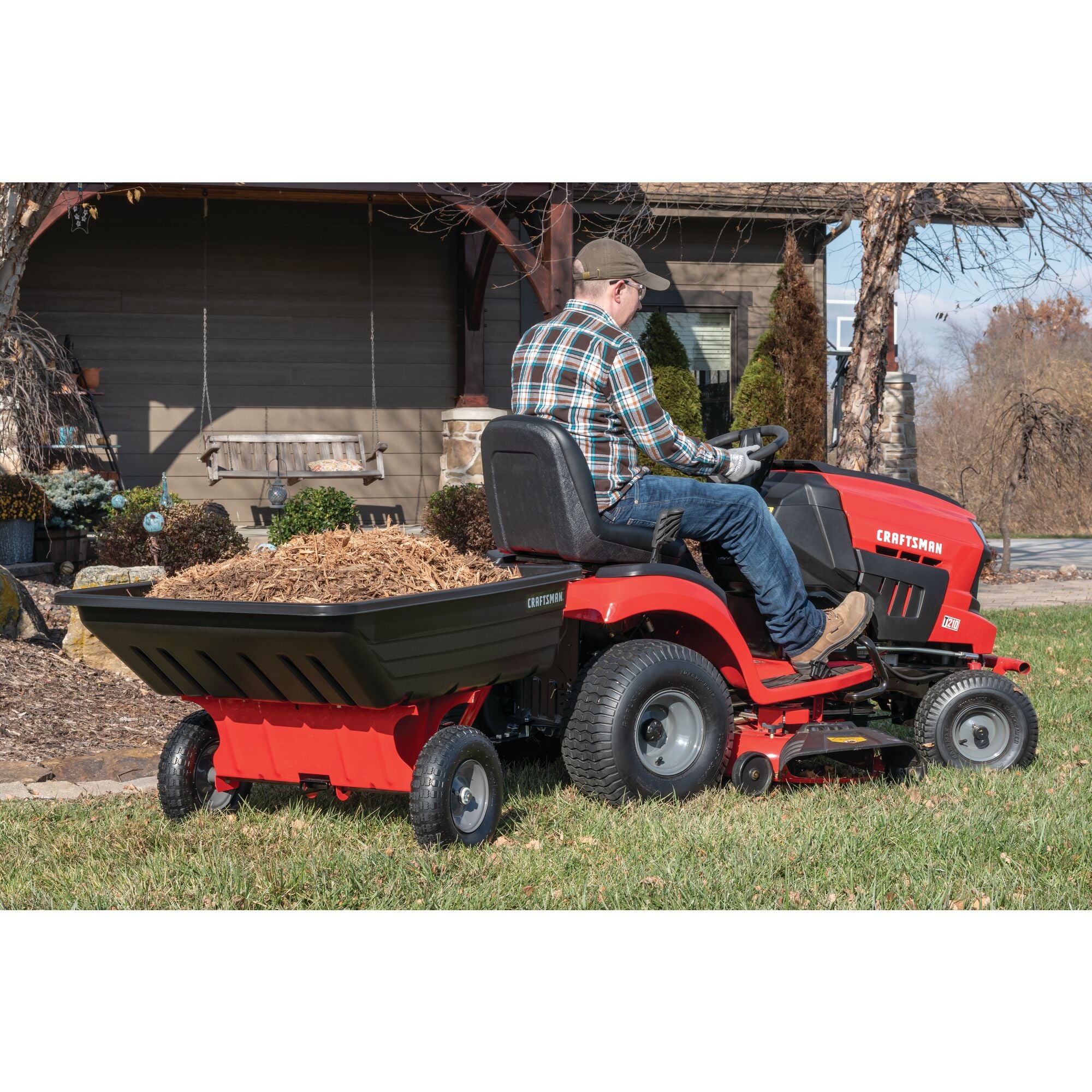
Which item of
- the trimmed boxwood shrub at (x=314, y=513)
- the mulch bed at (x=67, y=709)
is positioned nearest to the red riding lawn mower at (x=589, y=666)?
the mulch bed at (x=67, y=709)

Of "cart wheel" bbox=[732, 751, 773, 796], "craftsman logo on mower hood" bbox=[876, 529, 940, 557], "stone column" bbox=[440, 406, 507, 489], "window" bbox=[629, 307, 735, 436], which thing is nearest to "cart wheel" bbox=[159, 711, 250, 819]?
"cart wheel" bbox=[732, 751, 773, 796]

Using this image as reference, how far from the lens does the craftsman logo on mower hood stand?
4.96 m

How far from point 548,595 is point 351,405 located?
8.95 metres

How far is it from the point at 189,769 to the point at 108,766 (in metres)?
1.39

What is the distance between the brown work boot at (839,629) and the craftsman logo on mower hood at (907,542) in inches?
11.1

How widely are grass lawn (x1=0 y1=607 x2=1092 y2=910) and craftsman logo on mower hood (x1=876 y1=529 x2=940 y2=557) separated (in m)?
0.92

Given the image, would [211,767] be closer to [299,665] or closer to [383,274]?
[299,665]

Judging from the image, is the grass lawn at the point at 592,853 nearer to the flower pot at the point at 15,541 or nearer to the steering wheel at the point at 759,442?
the steering wheel at the point at 759,442

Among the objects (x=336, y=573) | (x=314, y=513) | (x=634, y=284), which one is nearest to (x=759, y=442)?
(x=634, y=284)

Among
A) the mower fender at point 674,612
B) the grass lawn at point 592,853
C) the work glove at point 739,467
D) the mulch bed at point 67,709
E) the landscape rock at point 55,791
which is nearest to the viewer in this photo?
the grass lawn at point 592,853

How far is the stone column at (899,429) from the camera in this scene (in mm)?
14055

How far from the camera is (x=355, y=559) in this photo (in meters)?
3.88

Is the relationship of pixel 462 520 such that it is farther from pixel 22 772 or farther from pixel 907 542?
pixel 907 542

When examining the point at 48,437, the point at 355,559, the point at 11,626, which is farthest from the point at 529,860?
the point at 48,437
